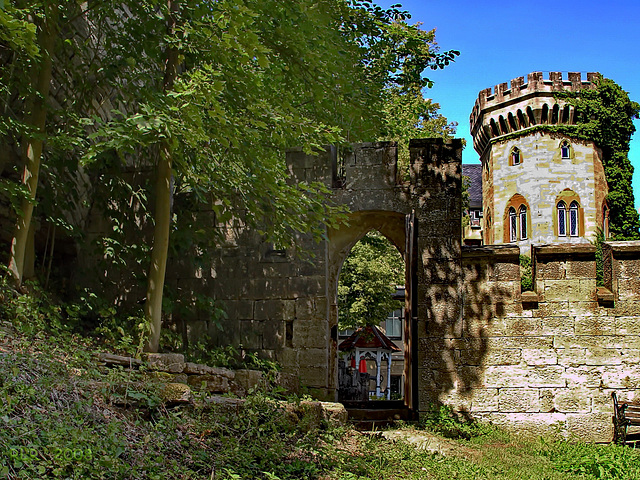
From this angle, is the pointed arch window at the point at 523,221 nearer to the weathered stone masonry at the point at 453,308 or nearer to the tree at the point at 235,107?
the tree at the point at 235,107

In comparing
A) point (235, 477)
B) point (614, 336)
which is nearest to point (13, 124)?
point (235, 477)

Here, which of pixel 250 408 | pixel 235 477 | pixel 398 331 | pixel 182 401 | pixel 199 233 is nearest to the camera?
pixel 235 477

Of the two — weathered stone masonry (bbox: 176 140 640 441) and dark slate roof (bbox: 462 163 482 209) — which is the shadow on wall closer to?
weathered stone masonry (bbox: 176 140 640 441)

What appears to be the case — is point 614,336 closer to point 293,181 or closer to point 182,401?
point 293,181

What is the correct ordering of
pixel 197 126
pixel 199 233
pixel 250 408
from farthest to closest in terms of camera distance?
1. pixel 199 233
2. pixel 197 126
3. pixel 250 408

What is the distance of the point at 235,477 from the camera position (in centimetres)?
462

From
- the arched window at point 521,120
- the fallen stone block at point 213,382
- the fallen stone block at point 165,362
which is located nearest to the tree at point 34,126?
the fallen stone block at point 165,362

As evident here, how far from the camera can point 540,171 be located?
3747 centimetres

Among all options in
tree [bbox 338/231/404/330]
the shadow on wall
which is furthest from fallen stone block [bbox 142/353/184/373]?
tree [bbox 338/231/404/330]

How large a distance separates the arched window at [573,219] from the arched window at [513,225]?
9.85 ft

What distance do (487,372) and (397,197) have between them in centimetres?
286

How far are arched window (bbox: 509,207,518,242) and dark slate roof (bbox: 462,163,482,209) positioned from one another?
19.9ft

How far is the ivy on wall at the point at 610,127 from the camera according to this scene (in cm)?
3444

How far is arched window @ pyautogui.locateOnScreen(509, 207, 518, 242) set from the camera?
3794cm
